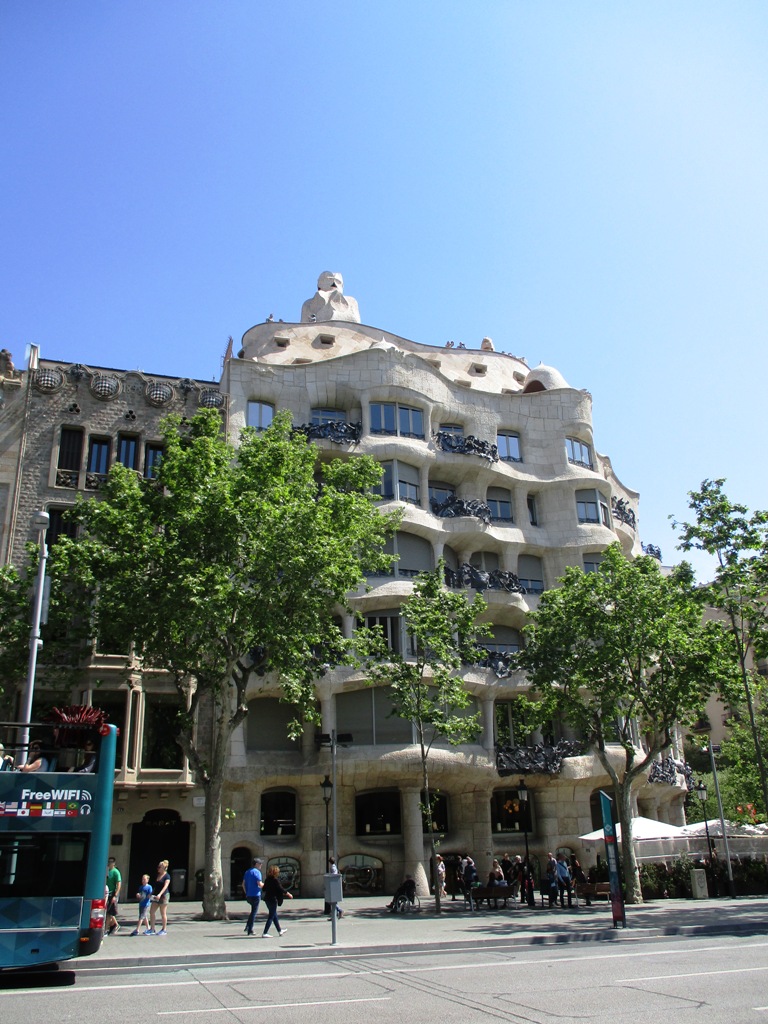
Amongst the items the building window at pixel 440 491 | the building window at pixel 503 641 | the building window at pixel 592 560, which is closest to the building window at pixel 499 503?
the building window at pixel 440 491

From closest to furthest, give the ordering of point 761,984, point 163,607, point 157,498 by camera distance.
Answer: point 761,984 → point 163,607 → point 157,498

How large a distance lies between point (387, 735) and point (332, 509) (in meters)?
10.1

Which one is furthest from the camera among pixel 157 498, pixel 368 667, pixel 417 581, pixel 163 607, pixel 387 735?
pixel 387 735

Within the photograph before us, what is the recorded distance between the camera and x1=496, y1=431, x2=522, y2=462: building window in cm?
4077

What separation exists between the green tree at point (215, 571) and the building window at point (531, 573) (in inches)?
572

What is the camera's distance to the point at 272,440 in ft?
88.8

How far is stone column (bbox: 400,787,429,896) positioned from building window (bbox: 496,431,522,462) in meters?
15.9

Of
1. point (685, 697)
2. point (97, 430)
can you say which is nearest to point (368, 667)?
point (685, 697)

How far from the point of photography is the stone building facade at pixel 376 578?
30.9 metres

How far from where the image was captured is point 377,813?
33.9 m

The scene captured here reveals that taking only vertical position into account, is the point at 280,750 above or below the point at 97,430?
below


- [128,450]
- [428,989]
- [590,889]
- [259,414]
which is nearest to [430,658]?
[590,889]

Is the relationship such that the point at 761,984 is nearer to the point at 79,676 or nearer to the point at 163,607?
the point at 163,607

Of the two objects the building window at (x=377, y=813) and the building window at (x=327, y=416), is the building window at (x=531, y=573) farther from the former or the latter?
the building window at (x=377, y=813)
